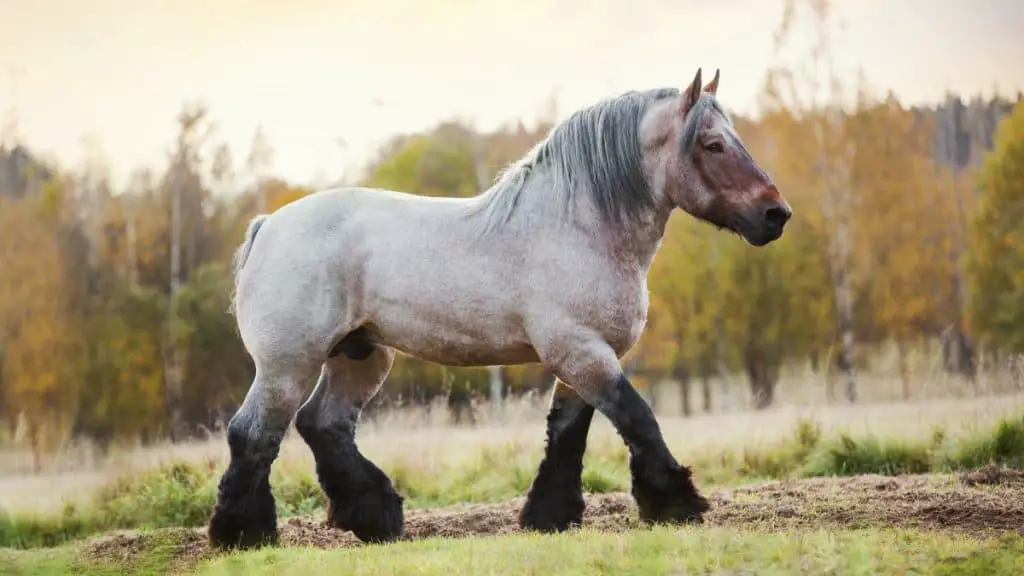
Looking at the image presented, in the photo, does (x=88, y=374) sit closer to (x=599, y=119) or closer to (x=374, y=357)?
(x=374, y=357)

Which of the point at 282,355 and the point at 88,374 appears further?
the point at 88,374

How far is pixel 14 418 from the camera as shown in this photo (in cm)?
→ 1645

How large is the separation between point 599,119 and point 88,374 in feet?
49.0

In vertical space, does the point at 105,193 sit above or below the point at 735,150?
above

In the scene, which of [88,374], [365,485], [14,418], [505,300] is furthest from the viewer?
[88,374]

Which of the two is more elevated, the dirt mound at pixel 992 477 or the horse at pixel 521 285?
the horse at pixel 521 285

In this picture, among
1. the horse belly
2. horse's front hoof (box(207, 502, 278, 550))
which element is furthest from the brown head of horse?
horse's front hoof (box(207, 502, 278, 550))

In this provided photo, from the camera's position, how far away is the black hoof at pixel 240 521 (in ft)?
19.4

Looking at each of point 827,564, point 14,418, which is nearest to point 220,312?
point 14,418

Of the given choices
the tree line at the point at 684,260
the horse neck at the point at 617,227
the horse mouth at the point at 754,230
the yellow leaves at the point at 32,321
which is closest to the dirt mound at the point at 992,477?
the horse mouth at the point at 754,230

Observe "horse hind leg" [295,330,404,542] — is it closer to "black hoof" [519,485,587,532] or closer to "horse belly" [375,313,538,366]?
"horse belly" [375,313,538,366]

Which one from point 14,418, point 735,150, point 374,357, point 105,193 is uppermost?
point 105,193

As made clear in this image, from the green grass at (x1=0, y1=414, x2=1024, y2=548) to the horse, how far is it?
7.72 feet

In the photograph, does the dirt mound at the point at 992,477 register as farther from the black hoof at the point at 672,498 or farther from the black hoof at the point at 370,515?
the black hoof at the point at 370,515
